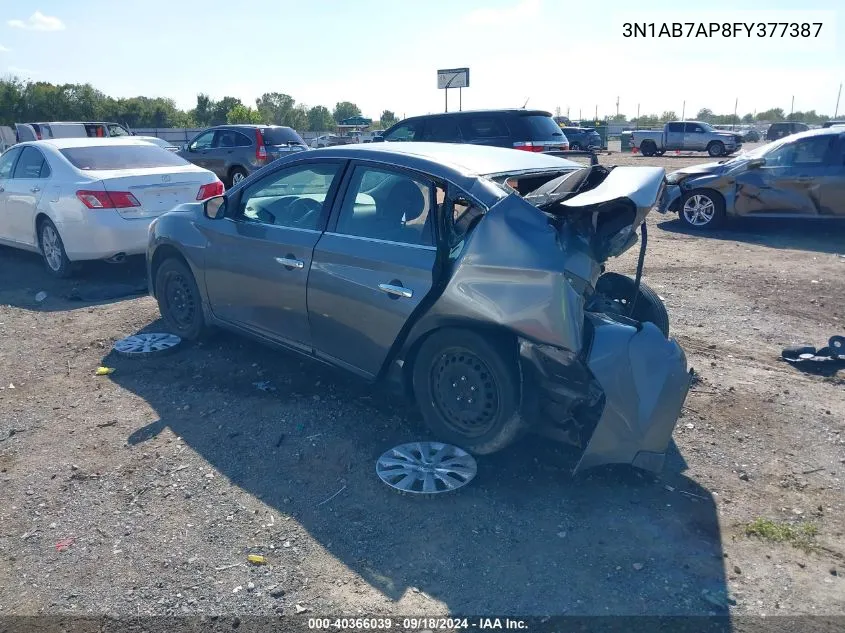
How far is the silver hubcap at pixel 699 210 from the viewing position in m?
11.4

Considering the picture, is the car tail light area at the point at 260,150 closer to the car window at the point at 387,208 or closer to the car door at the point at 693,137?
the car window at the point at 387,208

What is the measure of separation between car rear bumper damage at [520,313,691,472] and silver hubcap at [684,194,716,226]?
8.74 metres

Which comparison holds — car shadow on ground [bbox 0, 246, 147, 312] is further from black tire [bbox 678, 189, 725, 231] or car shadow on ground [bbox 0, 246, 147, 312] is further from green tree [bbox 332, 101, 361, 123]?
green tree [bbox 332, 101, 361, 123]

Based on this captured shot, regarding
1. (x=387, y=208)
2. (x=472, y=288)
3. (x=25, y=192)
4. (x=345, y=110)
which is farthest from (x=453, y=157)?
(x=345, y=110)

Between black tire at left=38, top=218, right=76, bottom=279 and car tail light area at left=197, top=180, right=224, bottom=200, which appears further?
car tail light area at left=197, top=180, right=224, bottom=200

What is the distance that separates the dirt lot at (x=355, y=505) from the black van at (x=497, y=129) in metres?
7.61

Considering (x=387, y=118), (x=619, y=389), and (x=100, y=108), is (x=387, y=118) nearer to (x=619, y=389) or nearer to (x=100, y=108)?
(x=100, y=108)

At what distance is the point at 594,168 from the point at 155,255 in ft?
12.5

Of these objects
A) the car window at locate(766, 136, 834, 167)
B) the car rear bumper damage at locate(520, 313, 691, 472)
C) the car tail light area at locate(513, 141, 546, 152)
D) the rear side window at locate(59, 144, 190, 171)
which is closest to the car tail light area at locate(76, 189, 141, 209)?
the rear side window at locate(59, 144, 190, 171)

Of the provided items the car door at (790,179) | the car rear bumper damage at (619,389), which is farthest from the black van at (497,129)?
the car rear bumper damage at (619,389)

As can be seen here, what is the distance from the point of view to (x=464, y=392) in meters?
3.89

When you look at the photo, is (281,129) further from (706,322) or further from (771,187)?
(706,322)

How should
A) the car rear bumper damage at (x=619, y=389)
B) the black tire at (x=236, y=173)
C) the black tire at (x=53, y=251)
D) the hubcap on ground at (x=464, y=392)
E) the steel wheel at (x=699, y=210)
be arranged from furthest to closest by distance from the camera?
the black tire at (x=236, y=173) < the steel wheel at (x=699, y=210) < the black tire at (x=53, y=251) < the hubcap on ground at (x=464, y=392) < the car rear bumper damage at (x=619, y=389)

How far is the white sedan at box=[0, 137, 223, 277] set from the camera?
7.46m
